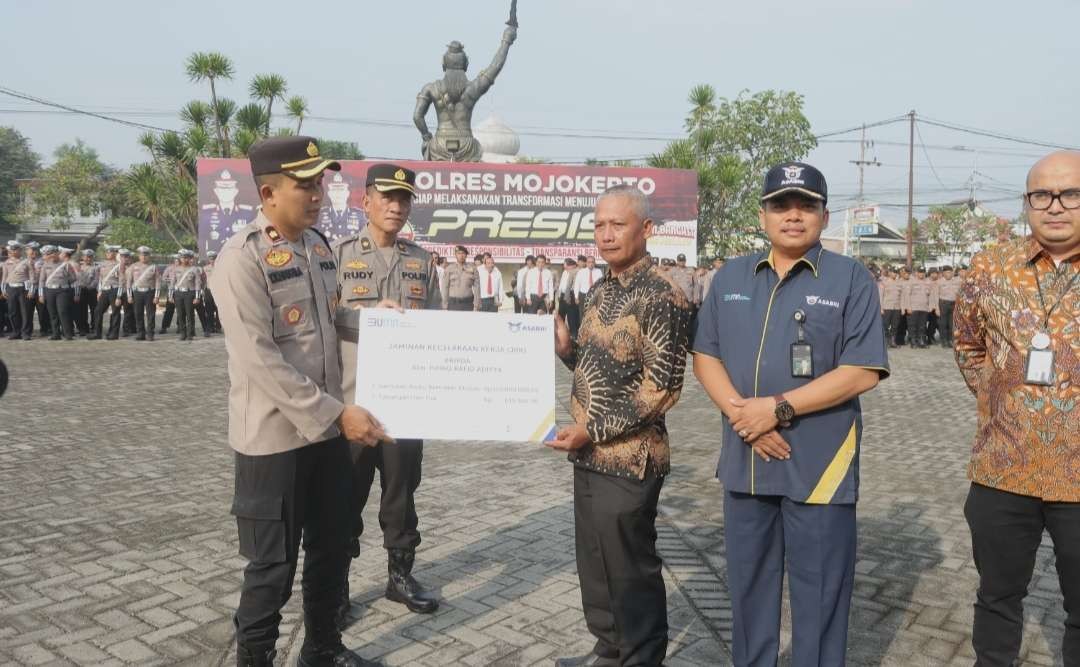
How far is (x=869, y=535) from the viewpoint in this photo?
5141mm

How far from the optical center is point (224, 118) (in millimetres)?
32219

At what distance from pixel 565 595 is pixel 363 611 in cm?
99

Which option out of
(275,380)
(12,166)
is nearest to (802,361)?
(275,380)

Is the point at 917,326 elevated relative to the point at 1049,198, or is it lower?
lower

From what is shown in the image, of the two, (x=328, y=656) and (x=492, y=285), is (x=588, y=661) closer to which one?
(x=328, y=656)

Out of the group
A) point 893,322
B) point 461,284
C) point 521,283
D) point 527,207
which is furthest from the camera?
point 527,207

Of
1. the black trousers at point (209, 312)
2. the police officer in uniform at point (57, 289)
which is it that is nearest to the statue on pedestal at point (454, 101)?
the black trousers at point (209, 312)

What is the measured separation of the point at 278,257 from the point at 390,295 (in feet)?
3.67

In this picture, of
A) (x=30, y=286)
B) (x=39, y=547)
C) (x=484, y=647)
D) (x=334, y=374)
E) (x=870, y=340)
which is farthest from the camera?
(x=30, y=286)

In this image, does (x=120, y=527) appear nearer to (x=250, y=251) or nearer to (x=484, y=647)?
(x=484, y=647)

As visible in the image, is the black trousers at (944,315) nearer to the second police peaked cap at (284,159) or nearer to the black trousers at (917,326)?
the black trousers at (917,326)

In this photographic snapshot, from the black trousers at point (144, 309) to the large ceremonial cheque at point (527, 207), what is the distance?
4.89 metres

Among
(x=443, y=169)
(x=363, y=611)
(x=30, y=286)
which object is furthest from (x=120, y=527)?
(x=443, y=169)

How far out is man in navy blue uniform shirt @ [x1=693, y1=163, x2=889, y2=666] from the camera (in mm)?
2648
